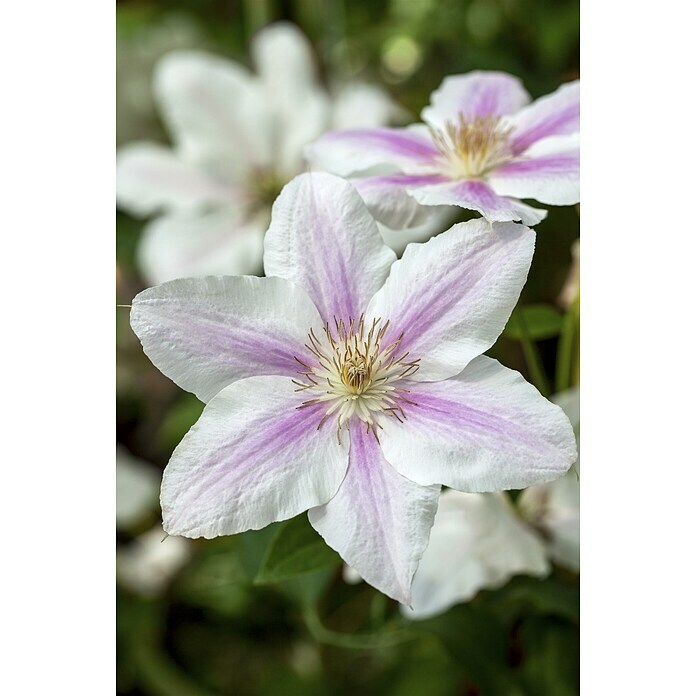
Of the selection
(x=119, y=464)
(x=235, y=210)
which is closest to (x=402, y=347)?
(x=235, y=210)

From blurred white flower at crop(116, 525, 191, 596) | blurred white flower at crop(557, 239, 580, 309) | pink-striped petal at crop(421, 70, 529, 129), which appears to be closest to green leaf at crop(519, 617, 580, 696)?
blurred white flower at crop(557, 239, 580, 309)

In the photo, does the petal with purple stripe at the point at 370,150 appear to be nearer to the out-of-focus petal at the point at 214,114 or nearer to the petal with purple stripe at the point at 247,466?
the petal with purple stripe at the point at 247,466

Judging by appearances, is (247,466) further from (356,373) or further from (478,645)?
(478,645)

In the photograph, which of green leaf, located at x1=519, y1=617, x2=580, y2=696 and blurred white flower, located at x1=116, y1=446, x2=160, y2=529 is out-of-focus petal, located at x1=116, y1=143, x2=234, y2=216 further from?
green leaf, located at x1=519, y1=617, x2=580, y2=696

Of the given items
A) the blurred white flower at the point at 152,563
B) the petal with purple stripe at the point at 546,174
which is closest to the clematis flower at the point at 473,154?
the petal with purple stripe at the point at 546,174

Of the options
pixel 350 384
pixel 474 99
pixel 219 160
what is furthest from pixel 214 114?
pixel 350 384
